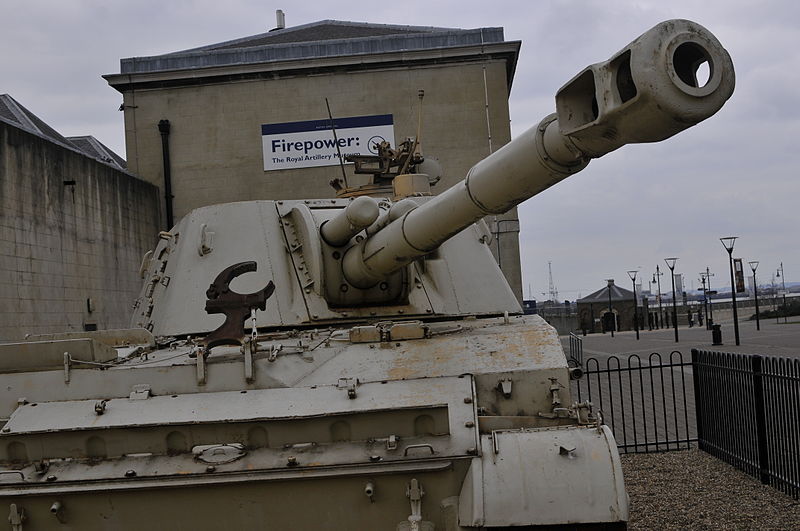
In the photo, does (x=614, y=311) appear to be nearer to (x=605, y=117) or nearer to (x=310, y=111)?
(x=310, y=111)

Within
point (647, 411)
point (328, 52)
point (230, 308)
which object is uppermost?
point (328, 52)

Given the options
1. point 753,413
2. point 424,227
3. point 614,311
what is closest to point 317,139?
point 753,413

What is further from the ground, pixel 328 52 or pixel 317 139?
pixel 328 52

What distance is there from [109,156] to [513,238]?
41.4 feet

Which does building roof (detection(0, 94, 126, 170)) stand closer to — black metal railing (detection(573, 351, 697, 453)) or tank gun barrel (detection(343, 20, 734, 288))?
black metal railing (detection(573, 351, 697, 453))

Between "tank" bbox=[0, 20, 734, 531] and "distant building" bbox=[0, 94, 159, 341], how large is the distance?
28.7 feet

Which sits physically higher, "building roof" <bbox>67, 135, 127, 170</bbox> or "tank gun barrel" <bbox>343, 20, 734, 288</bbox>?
"building roof" <bbox>67, 135, 127, 170</bbox>

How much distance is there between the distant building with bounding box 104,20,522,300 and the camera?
2094 cm

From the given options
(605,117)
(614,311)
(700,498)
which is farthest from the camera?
(614,311)

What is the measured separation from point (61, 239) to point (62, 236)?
3.2 inches

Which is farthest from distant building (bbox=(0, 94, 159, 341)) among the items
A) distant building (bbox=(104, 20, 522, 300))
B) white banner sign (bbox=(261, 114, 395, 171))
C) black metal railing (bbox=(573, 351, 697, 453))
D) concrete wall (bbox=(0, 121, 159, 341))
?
black metal railing (bbox=(573, 351, 697, 453))

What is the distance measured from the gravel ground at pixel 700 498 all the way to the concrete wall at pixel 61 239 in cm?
944

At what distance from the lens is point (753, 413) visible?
9.91m

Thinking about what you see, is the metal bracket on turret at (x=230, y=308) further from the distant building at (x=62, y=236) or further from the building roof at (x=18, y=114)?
the building roof at (x=18, y=114)
